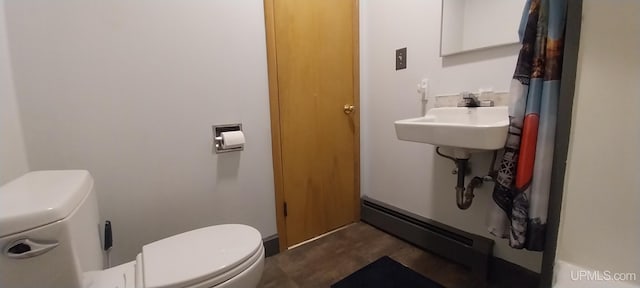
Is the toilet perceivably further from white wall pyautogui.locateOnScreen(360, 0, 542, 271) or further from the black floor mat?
white wall pyautogui.locateOnScreen(360, 0, 542, 271)

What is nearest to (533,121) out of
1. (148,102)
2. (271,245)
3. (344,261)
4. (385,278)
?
→ (385,278)

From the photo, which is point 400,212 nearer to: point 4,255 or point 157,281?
point 157,281

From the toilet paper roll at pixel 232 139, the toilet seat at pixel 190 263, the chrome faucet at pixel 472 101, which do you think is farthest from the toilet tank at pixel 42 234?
the chrome faucet at pixel 472 101

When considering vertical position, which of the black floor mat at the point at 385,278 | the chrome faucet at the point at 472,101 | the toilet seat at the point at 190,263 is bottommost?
the black floor mat at the point at 385,278

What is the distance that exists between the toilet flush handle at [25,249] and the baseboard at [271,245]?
108 centimetres

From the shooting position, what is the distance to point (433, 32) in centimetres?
149

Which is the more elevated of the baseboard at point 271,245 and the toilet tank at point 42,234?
the toilet tank at point 42,234

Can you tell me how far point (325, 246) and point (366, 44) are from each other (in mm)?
1433

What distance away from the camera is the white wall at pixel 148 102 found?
1.00m

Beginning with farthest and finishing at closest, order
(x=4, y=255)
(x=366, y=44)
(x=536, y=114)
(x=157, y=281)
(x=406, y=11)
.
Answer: (x=366, y=44) < (x=406, y=11) < (x=536, y=114) < (x=157, y=281) < (x=4, y=255)

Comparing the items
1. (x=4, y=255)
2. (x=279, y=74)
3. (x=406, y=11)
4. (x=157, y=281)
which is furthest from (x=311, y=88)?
(x=4, y=255)

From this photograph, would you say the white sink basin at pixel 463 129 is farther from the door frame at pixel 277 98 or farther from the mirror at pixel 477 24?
the door frame at pixel 277 98

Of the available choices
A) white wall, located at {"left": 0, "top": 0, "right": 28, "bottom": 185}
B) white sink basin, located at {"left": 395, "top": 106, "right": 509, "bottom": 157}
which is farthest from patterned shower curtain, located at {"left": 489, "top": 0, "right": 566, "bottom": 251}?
white wall, located at {"left": 0, "top": 0, "right": 28, "bottom": 185}

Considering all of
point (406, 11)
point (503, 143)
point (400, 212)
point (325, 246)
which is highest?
point (406, 11)
